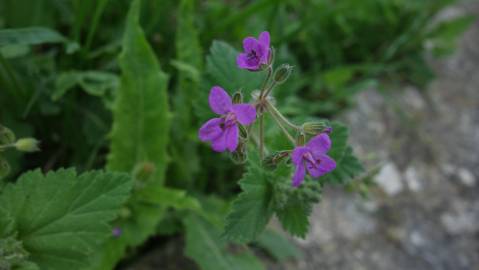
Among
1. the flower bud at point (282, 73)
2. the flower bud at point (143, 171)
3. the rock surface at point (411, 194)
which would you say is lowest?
the rock surface at point (411, 194)

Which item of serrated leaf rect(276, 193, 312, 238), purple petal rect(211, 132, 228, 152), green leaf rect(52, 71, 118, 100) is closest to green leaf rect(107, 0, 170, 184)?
green leaf rect(52, 71, 118, 100)

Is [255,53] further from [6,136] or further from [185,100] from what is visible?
[185,100]

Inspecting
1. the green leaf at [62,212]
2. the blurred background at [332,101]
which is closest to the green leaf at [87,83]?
the blurred background at [332,101]

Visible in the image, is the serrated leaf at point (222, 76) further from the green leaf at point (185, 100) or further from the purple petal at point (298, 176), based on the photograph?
the purple petal at point (298, 176)

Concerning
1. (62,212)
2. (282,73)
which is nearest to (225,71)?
(282,73)

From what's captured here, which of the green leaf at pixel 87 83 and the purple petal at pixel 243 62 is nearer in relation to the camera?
the purple petal at pixel 243 62

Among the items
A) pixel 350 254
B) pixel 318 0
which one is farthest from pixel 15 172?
pixel 318 0

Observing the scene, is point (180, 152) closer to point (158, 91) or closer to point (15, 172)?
point (158, 91)
